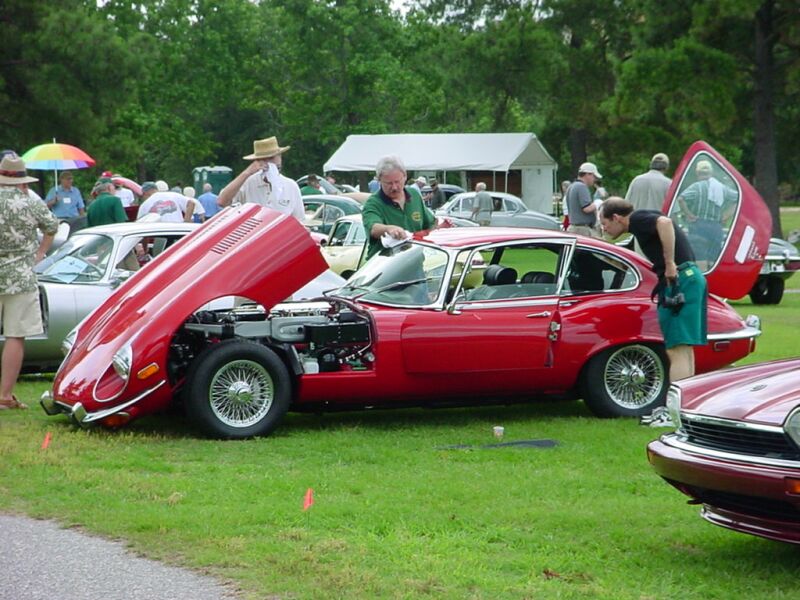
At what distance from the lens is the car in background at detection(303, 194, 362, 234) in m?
28.1

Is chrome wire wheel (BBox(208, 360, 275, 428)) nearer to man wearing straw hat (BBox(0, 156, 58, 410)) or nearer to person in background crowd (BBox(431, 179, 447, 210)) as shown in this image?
man wearing straw hat (BBox(0, 156, 58, 410))

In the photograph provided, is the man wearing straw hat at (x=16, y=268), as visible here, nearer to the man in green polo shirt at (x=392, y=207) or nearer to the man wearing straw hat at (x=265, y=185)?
the man wearing straw hat at (x=265, y=185)

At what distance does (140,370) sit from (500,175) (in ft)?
128

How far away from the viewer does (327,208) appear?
93.7 feet

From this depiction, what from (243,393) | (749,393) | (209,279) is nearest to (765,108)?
(209,279)

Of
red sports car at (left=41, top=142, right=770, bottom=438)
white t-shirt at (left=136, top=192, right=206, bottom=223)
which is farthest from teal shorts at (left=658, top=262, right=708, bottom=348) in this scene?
white t-shirt at (left=136, top=192, right=206, bottom=223)

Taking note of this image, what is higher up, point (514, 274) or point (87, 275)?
point (514, 274)

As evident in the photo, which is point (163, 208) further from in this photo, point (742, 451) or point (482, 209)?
point (482, 209)

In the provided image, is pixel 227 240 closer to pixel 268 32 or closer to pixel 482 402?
pixel 482 402

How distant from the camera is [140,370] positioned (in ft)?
28.0

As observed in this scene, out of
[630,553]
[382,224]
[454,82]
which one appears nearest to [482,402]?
[382,224]

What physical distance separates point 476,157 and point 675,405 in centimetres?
3933

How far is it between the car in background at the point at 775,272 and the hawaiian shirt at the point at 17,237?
12535mm

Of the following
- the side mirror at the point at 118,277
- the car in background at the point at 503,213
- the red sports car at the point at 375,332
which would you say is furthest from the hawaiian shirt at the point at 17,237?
the car in background at the point at 503,213
